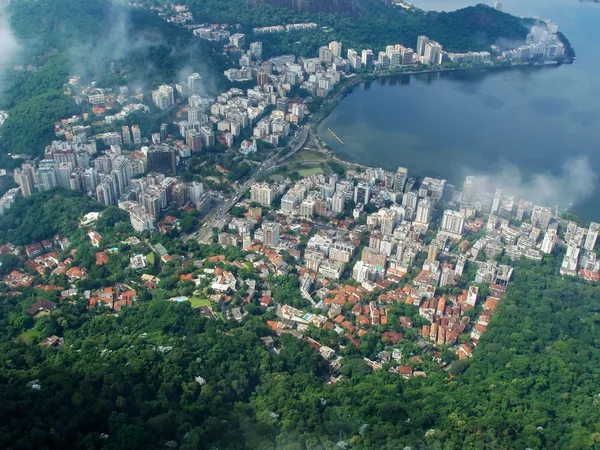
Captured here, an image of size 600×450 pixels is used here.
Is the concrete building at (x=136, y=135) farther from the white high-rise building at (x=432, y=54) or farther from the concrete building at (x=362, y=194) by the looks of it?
the white high-rise building at (x=432, y=54)

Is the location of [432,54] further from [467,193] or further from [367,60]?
[467,193]

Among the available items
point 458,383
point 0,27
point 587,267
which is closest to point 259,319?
point 458,383

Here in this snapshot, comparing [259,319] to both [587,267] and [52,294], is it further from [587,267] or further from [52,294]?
[587,267]

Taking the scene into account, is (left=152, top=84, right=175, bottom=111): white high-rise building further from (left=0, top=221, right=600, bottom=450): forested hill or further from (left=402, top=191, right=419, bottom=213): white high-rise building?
(left=0, top=221, right=600, bottom=450): forested hill

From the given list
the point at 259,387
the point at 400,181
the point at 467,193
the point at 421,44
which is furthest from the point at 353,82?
the point at 259,387

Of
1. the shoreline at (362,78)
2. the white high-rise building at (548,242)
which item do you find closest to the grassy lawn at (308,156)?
the shoreline at (362,78)

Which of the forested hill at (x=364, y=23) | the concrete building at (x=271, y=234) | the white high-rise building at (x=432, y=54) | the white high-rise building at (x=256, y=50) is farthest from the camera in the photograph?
the forested hill at (x=364, y=23)
